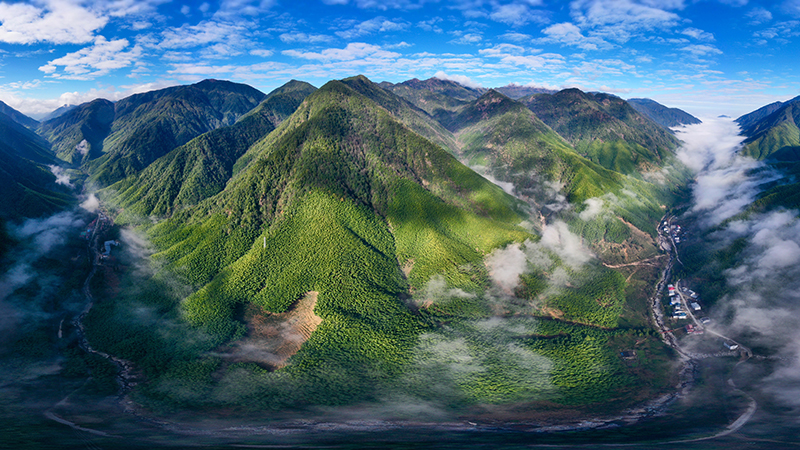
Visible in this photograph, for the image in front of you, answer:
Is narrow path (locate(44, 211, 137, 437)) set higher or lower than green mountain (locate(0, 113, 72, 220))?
lower

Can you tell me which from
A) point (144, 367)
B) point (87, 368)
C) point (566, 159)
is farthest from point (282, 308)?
point (566, 159)

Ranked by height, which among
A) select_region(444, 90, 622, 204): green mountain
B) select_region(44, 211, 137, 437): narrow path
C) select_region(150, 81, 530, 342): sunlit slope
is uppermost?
select_region(444, 90, 622, 204): green mountain

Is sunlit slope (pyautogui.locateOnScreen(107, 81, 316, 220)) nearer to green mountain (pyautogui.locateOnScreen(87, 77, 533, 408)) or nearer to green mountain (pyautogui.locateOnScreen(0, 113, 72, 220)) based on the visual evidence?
green mountain (pyautogui.locateOnScreen(0, 113, 72, 220))

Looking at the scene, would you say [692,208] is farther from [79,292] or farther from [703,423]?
[79,292]

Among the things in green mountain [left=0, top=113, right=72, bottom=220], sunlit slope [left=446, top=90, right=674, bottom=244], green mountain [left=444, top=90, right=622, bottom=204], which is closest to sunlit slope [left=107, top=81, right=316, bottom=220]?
green mountain [left=0, top=113, right=72, bottom=220]

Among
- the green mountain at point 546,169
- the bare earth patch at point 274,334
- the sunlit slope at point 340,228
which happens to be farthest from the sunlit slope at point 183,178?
the green mountain at point 546,169
